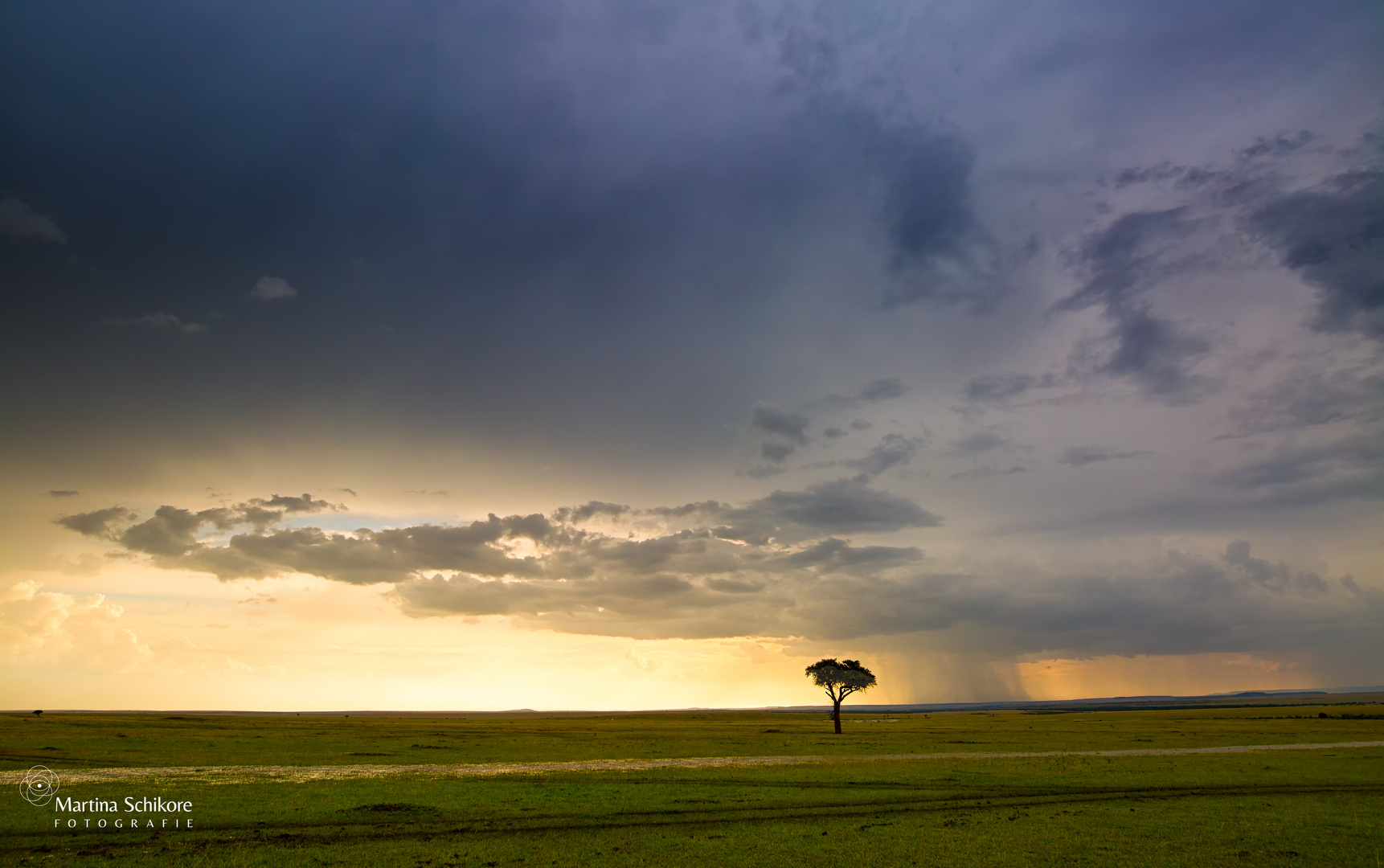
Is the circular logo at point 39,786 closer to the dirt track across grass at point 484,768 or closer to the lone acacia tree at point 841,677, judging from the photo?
the dirt track across grass at point 484,768

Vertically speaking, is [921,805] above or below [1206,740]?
above

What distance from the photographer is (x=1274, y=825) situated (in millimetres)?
28188

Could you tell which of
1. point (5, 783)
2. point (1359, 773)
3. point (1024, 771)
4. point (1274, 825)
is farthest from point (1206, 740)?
point (5, 783)

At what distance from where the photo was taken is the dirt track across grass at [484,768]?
40906 millimetres

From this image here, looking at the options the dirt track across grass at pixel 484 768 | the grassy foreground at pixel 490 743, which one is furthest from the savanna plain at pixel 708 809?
the grassy foreground at pixel 490 743

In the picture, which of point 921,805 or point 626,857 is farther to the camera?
point 921,805

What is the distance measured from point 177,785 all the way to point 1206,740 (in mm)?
95331

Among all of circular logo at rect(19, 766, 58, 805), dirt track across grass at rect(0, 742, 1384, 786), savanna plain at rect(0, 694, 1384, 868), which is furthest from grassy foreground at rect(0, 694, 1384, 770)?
circular logo at rect(19, 766, 58, 805)

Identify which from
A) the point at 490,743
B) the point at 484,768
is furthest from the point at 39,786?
the point at 490,743

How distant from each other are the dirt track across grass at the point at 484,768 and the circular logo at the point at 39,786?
525 mm

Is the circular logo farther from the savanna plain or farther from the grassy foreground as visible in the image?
the grassy foreground

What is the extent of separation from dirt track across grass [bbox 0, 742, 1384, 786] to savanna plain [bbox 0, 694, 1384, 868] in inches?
15.2

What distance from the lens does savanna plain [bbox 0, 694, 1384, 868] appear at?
23.5m

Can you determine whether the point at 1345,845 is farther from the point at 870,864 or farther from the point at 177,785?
the point at 177,785
